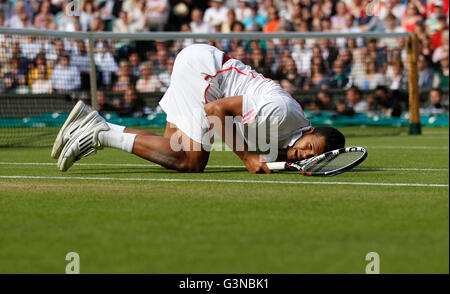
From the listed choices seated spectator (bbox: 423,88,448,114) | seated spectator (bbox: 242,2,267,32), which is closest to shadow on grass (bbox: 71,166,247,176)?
seated spectator (bbox: 423,88,448,114)

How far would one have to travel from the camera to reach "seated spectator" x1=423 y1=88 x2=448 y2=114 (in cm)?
1568

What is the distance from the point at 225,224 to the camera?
173 inches

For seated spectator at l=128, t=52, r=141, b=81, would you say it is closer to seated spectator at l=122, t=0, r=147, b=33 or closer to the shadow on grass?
seated spectator at l=122, t=0, r=147, b=33

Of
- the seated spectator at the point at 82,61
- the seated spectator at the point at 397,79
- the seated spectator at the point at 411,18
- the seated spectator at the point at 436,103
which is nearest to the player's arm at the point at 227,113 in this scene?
the seated spectator at the point at 82,61

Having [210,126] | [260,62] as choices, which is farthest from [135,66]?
[210,126]

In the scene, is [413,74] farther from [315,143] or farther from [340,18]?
[315,143]

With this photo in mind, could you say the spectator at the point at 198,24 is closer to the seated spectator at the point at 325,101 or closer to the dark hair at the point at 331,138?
the seated spectator at the point at 325,101

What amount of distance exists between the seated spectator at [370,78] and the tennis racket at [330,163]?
9087 millimetres

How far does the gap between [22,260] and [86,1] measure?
18.1m

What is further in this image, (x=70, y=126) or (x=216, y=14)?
(x=216, y=14)

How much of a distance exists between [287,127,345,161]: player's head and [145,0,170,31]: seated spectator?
13.7 metres

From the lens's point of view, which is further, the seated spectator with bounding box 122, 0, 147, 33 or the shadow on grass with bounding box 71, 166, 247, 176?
the seated spectator with bounding box 122, 0, 147, 33

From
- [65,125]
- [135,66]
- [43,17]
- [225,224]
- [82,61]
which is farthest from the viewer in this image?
[43,17]

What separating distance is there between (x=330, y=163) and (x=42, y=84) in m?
9.86
